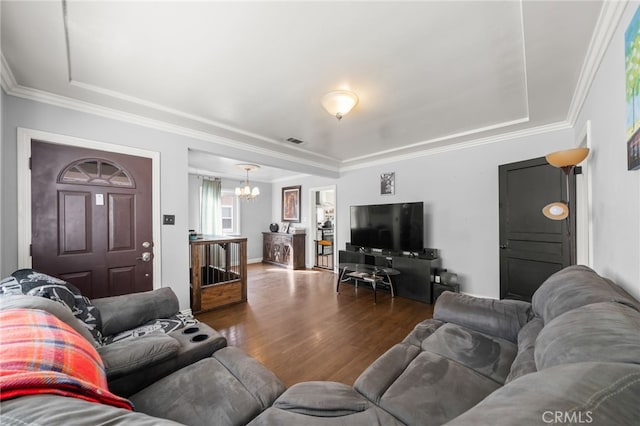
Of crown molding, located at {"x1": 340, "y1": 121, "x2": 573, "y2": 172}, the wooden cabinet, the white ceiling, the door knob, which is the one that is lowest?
the wooden cabinet

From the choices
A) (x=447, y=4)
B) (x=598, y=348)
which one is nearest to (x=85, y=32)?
(x=447, y=4)

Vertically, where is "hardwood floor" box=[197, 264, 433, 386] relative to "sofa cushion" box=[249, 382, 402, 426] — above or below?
below

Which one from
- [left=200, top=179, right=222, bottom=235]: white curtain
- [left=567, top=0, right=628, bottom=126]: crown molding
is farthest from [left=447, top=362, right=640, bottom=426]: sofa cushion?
[left=200, top=179, right=222, bottom=235]: white curtain

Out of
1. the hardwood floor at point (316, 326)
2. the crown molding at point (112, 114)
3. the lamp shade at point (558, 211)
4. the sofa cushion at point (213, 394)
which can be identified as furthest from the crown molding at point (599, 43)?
the crown molding at point (112, 114)

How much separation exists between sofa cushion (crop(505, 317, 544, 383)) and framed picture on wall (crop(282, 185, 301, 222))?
18.1 ft

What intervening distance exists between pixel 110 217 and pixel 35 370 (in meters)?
2.46

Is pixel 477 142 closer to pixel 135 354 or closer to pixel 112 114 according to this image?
pixel 135 354

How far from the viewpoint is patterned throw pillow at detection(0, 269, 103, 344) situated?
135 centimetres

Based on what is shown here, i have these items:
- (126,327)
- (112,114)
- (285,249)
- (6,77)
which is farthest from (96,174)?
(285,249)

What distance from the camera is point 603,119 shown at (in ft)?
5.38

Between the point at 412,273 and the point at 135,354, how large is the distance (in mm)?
3470

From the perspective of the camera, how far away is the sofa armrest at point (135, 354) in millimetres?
1124

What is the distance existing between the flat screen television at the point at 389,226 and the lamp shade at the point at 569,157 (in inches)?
76.7

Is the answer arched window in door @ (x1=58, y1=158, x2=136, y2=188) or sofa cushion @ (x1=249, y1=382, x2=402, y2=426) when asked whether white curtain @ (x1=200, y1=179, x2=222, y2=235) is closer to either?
arched window in door @ (x1=58, y1=158, x2=136, y2=188)
